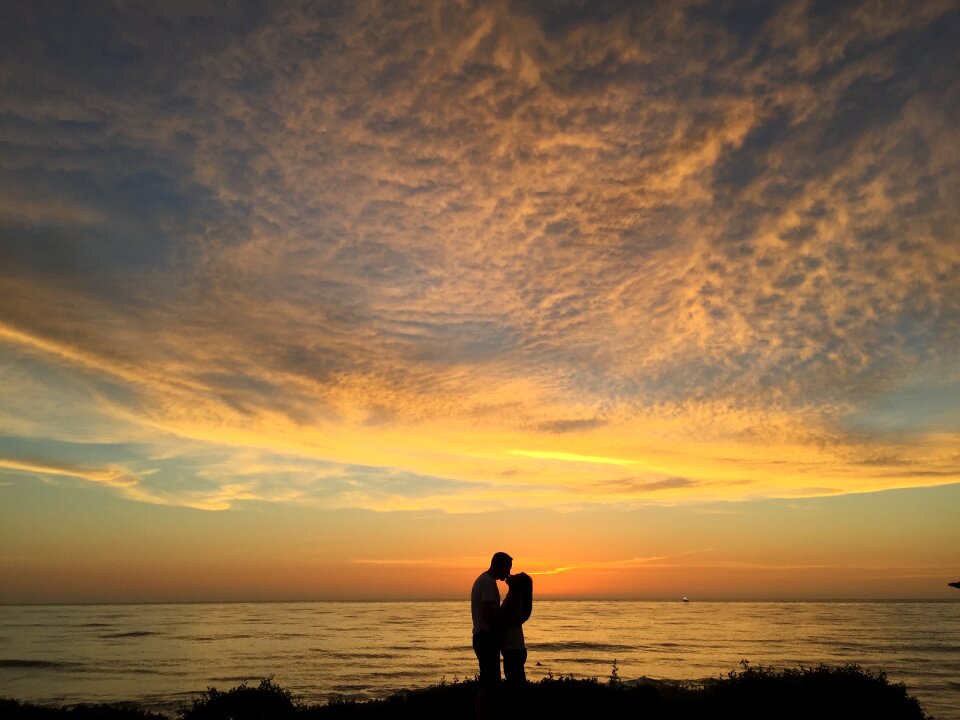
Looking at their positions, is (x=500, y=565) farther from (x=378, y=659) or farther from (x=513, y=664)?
(x=378, y=659)

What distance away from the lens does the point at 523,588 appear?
972cm

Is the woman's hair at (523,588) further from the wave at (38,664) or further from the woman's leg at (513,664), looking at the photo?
the wave at (38,664)

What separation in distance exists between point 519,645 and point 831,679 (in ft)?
30.4

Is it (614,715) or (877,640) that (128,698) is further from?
(877,640)

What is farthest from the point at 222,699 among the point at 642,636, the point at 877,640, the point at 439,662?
the point at 877,640

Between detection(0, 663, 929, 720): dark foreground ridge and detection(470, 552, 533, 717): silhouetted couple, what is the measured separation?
137 inches

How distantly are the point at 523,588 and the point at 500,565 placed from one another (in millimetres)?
538

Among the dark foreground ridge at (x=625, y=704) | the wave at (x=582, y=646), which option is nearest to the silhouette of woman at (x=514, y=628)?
the dark foreground ridge at (x=625, y=704)

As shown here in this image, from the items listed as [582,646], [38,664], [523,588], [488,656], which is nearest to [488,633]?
[488,656]

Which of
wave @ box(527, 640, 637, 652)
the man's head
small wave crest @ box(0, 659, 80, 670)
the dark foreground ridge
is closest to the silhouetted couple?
the man's head

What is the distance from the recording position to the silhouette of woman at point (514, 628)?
9.39m

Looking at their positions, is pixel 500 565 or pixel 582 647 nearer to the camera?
pixel 500 565

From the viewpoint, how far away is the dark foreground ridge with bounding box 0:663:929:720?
1275 centimetres

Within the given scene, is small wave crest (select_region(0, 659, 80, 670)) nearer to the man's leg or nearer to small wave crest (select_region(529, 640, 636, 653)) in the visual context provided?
small wave crest (select_region(529, 640, 636, 653))
